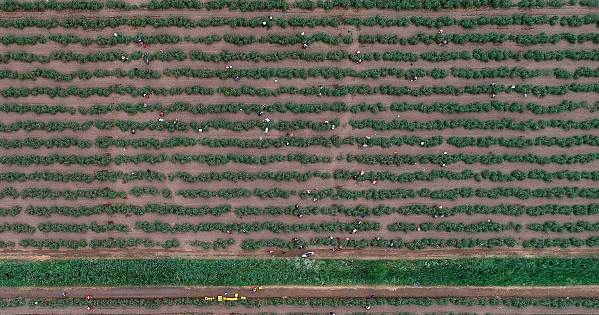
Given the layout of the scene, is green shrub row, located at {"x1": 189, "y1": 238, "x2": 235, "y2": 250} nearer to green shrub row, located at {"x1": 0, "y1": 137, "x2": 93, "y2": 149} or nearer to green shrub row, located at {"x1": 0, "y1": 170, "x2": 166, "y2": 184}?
green shrub row, located at {"x1": 0, "y1": 170, "x2": 166, "y2": 184}

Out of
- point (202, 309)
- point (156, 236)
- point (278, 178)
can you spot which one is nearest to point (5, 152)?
point (156, 236)

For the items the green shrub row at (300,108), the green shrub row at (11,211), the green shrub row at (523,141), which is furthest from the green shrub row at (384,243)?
the green shrub row at (11,211)

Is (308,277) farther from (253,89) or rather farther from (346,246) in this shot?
(253,89)

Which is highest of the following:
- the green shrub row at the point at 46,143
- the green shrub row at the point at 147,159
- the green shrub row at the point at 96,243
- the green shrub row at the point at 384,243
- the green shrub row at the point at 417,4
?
the green shrub row at the point at 417,4

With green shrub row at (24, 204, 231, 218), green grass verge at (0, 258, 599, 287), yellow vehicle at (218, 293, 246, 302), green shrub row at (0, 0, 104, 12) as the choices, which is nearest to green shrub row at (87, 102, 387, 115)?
green shrub row at (24, 204, 231, 218)

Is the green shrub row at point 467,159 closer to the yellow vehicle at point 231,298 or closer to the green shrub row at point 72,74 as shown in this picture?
the yellow vehicle at point 231,298

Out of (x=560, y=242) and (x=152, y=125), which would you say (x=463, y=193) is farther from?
(x=152, y=125)

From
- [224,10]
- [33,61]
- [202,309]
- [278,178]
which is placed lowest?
[202,309]

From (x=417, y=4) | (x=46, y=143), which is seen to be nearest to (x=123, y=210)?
(x=46, y=143)
